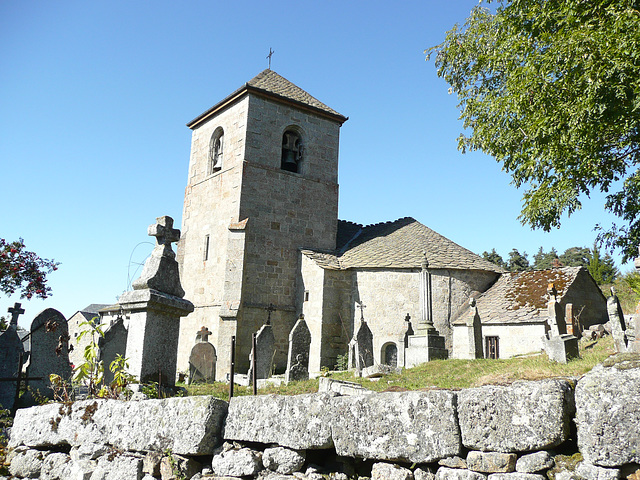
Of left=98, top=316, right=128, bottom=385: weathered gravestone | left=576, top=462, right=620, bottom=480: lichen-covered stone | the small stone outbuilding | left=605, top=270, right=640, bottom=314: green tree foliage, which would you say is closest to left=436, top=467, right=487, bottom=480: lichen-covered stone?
left=576, top=462, right=620, bottom=480: lichen-covered stone

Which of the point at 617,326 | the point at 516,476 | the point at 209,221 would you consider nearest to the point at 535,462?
the point at 516,476

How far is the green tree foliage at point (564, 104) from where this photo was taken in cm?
909

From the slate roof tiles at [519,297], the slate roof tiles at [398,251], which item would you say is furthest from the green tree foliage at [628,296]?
the slate roof tiles at [398,251]

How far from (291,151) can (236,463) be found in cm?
2045

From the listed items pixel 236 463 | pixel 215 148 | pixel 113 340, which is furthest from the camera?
pixel 215 148

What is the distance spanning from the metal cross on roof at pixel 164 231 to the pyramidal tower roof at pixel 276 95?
17141 millimetres

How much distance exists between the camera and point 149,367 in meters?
5.09

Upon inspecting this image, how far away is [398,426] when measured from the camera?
3.04 metres

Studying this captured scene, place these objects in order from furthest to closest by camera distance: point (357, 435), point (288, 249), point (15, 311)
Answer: point (288, 249) → point (15, 311) → point (357, 435)

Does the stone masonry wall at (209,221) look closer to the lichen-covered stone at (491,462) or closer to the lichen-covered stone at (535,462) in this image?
the lichen-covered stone at (491,462)

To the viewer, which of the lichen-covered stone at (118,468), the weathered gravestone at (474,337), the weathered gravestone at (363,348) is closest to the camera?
the lichen-covered stone at (118,468)

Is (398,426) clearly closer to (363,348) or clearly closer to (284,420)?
(284,420)

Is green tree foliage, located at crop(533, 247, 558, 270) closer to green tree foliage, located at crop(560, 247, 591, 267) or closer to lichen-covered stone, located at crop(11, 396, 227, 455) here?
green tree foliage, located at crop(560, 247, 591, 267)

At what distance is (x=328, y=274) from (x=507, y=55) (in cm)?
1148
